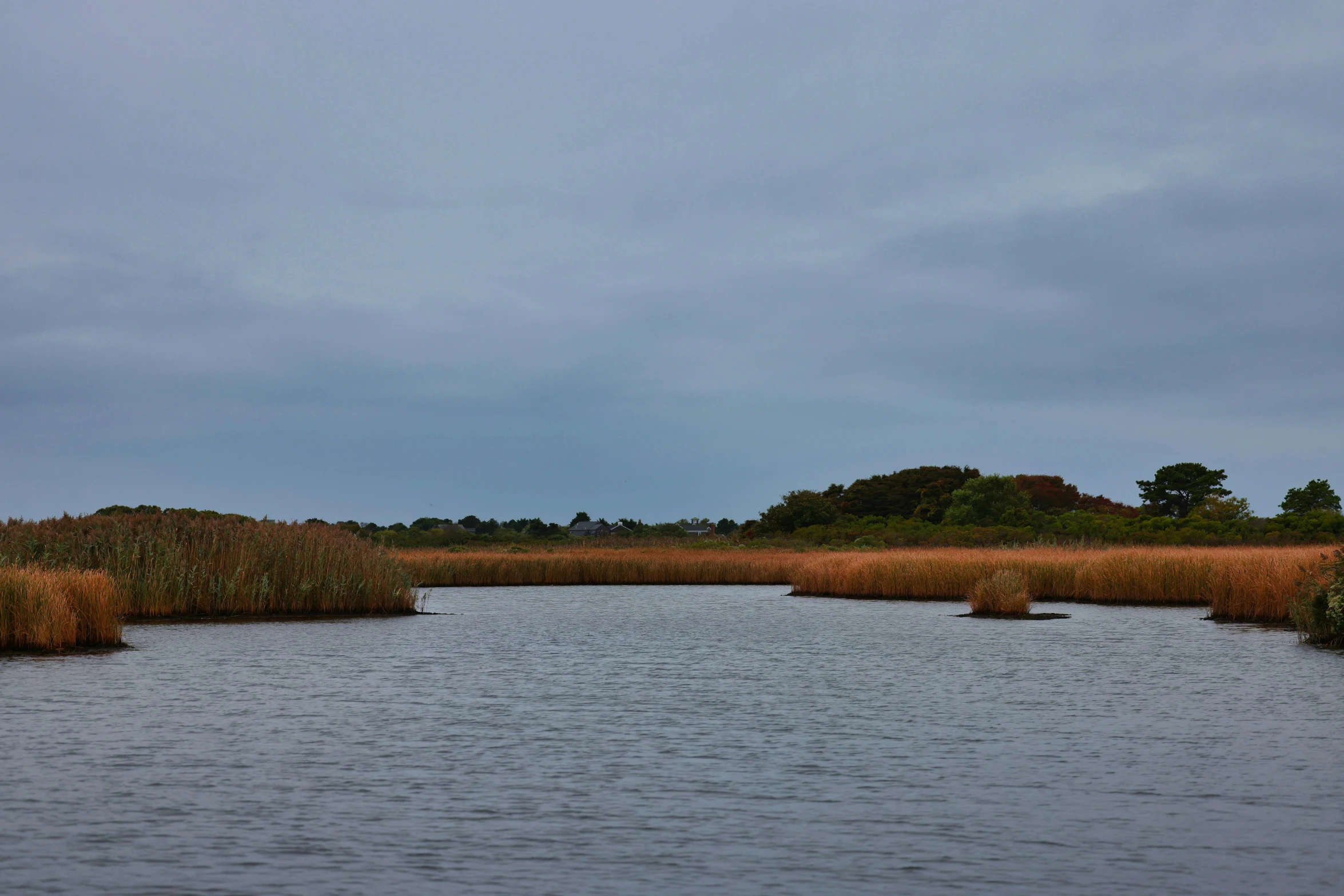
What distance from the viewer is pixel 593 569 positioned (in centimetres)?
6081

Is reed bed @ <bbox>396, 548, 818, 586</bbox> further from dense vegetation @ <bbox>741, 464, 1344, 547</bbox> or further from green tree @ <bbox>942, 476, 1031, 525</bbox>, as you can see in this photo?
green tree @ <bbox>942, 476, 1031, 525</bbox>

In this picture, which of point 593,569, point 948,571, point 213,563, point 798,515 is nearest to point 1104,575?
point 948,571

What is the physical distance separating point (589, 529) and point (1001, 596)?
512 feet

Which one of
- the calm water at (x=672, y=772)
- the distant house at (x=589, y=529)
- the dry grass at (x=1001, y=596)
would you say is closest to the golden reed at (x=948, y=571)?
the dry grass at (x=1001, y=596)

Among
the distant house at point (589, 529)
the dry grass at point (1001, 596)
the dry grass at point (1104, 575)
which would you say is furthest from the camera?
the distant house at point (589, 529)

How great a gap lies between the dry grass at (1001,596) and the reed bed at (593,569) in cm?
2062

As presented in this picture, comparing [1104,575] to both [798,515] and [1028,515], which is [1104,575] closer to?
[1028,515]

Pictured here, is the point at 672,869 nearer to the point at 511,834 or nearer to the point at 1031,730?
the point at 511,834

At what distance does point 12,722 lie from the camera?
52.0ft

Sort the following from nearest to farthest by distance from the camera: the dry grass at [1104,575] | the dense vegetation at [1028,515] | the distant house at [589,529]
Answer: the dry grass at [1104,575]
the dense vegetation at [1028,515]
the distant house at [589,529]

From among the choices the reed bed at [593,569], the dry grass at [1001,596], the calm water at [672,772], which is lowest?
the calm water at [672,772]

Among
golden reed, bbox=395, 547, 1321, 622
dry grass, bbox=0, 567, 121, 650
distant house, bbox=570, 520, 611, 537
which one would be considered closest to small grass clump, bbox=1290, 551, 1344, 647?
golden reed, bbox=395, 547, 1321, 622

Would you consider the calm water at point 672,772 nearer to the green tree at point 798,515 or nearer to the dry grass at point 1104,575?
the dry grass at point 1104,575

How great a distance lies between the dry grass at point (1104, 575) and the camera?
34781mm
